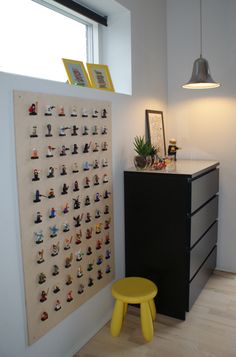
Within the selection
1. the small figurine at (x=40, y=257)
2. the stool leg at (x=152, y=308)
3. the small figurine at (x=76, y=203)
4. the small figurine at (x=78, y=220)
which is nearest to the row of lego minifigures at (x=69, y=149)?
the small figurine at (x=76, y=203)

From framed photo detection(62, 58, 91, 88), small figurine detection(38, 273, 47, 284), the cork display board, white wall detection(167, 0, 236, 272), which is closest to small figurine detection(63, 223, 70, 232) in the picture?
the cork display board

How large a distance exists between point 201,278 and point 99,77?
1674mm

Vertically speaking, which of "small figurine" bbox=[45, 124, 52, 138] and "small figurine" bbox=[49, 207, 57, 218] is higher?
"small figurine" bbox=[45, 124, 52, 138]

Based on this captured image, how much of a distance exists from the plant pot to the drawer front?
14.9 inches

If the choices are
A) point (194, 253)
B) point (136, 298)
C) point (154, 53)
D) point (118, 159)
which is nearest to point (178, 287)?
point (194, 253)

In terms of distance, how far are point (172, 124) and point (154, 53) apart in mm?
668

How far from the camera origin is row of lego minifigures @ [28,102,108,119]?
5.14ft

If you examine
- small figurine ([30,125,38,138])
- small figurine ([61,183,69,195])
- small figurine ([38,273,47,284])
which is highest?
small figurine ([30,125,38,138])

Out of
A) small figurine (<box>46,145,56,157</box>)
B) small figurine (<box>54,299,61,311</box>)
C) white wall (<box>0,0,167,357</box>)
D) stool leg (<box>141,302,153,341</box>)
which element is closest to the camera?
white wall (<box>0,0,167,357</box>)

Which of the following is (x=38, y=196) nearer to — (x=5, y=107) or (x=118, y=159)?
(x=5, y=107)

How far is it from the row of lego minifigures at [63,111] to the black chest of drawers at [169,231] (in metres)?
0.49

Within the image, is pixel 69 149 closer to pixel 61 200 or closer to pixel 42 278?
pixel 61 200

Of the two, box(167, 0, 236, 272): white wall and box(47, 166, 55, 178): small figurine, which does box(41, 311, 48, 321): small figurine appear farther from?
box(167, 0, 236, 272): white wall

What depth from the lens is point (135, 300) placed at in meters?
1.95
